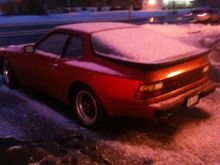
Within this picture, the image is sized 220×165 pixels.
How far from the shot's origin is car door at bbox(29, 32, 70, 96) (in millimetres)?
5883

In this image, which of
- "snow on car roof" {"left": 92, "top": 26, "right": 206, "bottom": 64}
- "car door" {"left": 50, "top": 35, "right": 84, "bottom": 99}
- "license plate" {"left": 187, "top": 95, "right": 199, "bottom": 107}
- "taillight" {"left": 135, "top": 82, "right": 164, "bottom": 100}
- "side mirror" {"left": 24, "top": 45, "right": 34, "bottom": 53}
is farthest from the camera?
"side mirror" {"left": 24, "top": 45, "right": 34, "bottom": 53}

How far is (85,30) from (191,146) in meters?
2.33

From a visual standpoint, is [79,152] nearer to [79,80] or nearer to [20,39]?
[79,80]

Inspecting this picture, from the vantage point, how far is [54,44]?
611 centimetres

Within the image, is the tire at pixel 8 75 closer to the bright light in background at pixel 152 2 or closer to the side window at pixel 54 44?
the side window at pixel 54 44

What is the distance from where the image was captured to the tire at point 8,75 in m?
7.41

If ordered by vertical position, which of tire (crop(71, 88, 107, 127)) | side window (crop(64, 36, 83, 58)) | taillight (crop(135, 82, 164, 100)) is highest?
side window (crop(64, 36, 83, 58))

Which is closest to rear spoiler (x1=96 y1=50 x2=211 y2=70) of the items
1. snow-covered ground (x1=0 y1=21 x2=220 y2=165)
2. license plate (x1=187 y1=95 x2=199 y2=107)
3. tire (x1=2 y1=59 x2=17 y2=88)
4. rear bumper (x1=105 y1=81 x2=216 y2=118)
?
rear bumper (x1=105 y1=81 x2=216 y2=118)

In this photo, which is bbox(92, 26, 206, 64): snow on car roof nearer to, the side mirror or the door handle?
the door handle

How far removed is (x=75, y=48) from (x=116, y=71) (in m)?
1.03

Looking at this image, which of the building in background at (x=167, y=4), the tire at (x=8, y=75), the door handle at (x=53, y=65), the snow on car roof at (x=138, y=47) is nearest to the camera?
the snow on car roof at (x=138, y=47)

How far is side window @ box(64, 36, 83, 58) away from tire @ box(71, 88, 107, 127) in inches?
21.4

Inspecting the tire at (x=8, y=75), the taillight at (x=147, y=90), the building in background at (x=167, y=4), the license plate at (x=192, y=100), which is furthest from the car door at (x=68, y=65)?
the building in background at (x=167, y=4)

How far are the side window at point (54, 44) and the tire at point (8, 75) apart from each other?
50.9 inches
